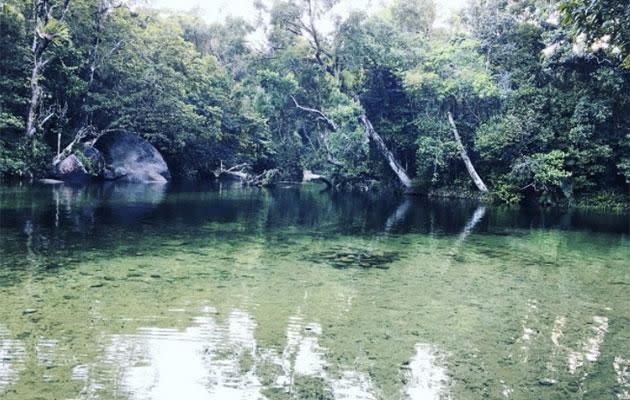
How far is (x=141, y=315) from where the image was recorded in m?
4.45

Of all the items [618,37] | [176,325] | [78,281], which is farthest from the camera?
[618,37]

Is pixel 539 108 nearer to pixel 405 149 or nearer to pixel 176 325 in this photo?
pixel 405 149

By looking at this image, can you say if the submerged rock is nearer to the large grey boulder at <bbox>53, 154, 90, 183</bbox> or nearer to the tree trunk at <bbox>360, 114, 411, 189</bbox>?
the large grey boulder at <bbox>53, 154, 90, 183</bbox>

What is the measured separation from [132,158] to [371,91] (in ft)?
39.4

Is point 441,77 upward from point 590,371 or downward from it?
upward

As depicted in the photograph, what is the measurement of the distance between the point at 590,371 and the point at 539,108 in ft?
60.4

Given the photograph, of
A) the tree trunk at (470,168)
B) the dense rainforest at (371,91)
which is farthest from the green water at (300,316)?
the tree trunk at (470,168)

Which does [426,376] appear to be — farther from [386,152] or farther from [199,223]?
[386,152]

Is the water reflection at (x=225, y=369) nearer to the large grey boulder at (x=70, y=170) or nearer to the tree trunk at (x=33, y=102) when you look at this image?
the tree trunk at (x=33, y=102)

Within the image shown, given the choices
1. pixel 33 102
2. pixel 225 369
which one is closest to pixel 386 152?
pixel 33 102

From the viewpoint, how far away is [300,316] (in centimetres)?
464

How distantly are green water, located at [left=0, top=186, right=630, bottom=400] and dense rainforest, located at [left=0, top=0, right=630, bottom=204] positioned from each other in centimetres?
1205

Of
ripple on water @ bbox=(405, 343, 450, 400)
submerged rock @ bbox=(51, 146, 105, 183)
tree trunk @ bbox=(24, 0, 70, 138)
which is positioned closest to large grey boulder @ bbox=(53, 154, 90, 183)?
submerged rock @ bbox=(51, 146, 105, 183)

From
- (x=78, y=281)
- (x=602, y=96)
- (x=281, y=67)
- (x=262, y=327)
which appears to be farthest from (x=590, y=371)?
(x=281, y=67)
